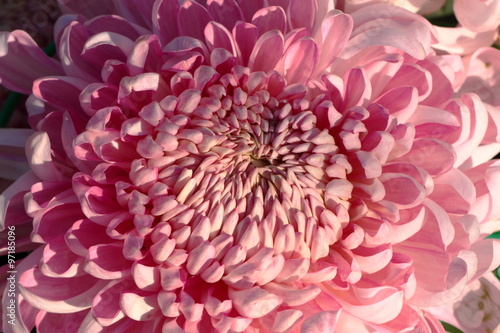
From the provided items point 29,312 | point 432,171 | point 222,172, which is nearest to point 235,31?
point 222,172

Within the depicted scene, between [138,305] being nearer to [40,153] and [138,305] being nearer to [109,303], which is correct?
[109,303]

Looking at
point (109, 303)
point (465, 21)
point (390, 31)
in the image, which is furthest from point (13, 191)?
point (465, 21)

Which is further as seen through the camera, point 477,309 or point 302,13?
point 477,309

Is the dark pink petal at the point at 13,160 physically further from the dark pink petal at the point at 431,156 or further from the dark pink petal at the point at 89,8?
the dark pink petal at the point at 431,156

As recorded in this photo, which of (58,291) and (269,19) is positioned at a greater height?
(269,19)

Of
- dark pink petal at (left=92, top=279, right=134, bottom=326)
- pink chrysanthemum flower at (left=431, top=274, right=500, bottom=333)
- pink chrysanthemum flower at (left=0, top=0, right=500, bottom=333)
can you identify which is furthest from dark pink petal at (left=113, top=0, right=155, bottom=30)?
pink chrysanthemum flower at (left=431, top=274, right=500, bottom=333)

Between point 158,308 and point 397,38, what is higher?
point 397,38

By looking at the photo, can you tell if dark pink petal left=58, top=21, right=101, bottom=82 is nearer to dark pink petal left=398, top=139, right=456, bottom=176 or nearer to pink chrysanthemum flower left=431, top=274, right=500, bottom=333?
dark pink petal left=398, top=139, right=456, bottom=176

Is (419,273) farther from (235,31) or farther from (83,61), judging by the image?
(83,61)
